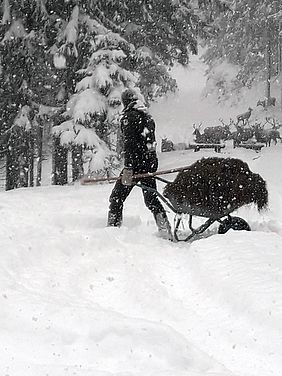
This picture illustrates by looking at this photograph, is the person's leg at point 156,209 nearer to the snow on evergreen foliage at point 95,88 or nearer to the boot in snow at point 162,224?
the boot in snow at point 162,224

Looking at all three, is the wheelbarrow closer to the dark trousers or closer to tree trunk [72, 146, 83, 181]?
the dark trousers

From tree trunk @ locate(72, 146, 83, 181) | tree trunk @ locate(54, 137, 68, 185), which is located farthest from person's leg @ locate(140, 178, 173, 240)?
tree trunk @ locate(72, 146, 83, 181)

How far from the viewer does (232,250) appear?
20.0 ft

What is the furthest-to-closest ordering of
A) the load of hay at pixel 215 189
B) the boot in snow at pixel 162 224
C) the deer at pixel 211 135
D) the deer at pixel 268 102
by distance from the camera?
the deer at pixel 268 102, the deer at pixel 211 135, the boot in snow at pixel 162 224, the load of hay at pixel 215 189

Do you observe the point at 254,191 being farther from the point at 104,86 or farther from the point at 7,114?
the point at 7,114

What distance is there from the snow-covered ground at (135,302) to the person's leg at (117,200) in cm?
42

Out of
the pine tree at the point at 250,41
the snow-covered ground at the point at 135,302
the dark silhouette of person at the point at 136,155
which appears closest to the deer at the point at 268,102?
the pine tree at the point at 250,41

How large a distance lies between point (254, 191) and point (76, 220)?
3.07 m

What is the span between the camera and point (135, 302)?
497cm

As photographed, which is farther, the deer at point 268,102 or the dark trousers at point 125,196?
the deer at point 268,102

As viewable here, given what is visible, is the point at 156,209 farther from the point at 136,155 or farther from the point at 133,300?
the point at 133,300

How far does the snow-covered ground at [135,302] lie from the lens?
3.65 meters

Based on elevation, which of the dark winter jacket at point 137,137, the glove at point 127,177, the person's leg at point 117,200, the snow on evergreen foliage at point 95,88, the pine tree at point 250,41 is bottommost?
the person's leg at point 117,200

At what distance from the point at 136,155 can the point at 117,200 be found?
0.72m
